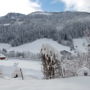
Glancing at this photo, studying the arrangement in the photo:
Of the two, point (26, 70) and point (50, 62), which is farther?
point (26, 70)

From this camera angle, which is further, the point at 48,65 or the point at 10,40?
the point at 10,40

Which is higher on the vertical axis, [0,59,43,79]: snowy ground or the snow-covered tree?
the snow-covered tree

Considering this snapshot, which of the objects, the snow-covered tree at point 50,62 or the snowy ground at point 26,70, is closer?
the snow-covered tree at point 50,62

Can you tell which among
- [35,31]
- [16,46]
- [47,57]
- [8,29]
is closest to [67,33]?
[35,31]

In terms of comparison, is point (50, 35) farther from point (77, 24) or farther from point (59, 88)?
point (59, 88)

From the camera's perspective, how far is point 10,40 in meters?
149

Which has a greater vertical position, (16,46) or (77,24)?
(77,24)

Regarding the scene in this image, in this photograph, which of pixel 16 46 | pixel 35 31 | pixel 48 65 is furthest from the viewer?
pixel 35 31

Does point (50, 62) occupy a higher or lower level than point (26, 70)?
higher

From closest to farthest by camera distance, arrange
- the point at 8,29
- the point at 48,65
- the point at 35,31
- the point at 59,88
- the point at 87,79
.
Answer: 1. the point at 59,88
2. the point at 87,79
3. the point at 48,65
4. the point at 35,31
5. the point at 8,29

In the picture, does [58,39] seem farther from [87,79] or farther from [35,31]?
[87,79]

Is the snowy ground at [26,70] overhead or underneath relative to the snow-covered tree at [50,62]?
underneath

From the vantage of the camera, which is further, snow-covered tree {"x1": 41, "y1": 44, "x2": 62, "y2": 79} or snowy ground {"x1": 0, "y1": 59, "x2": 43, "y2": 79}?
snowy ground {"x1": 0, "y1": 59, "x2": 43, "y2": 79}

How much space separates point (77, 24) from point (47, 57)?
141 m
